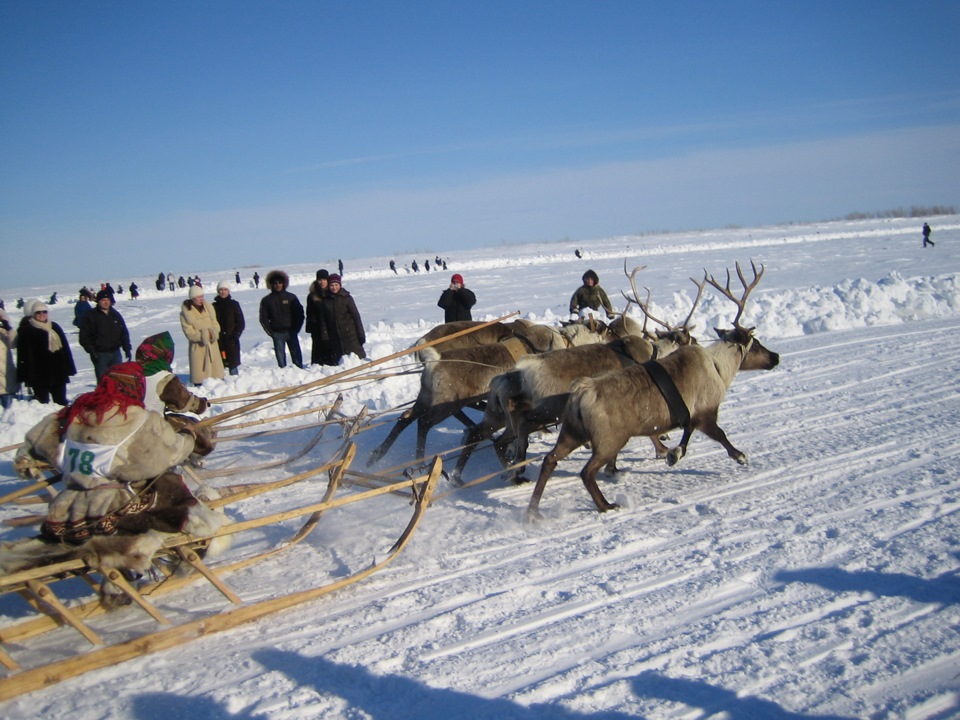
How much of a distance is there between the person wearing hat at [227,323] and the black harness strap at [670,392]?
7289 mm

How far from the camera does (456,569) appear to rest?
431cm

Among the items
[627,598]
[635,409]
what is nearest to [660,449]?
[635,409]

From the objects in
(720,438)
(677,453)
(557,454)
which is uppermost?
Answer: (557,454)

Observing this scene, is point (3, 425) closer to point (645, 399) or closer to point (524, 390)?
point (524, 390)

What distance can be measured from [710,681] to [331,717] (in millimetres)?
1623

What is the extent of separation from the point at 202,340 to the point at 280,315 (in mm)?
1290

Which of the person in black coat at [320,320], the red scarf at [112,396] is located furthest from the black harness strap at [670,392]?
the person in black coat at [320,320]

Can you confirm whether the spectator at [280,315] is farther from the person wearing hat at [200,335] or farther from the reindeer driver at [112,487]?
the reindeer driver at [112,487]

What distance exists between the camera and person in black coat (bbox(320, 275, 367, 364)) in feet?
33.4

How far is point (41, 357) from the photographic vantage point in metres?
9.62

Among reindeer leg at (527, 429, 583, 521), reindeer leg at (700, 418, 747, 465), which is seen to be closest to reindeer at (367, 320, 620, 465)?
reindeer leg at (527, 429, 583, 521)

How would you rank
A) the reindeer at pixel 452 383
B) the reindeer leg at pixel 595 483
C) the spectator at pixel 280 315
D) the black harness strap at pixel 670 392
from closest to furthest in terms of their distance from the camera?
the reindeer leg at pixel 595 483
the black harness strap at pixel 670 392
the reindeer at pixel 452 383
the spectator at pixel 280 315

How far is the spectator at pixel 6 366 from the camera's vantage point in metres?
9.62

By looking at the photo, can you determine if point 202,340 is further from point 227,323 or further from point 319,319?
point 319,319
